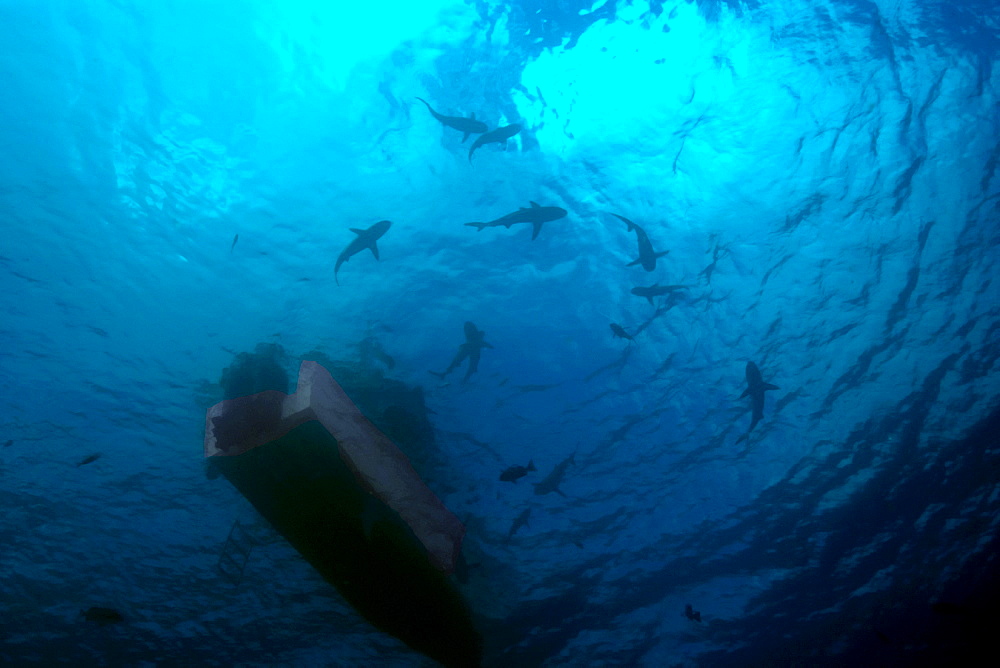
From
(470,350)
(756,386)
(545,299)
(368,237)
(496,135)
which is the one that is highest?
(496,135)

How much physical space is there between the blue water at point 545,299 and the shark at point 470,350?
13.7 inches

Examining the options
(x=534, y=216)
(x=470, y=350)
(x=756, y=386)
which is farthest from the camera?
(x=470, y=350)

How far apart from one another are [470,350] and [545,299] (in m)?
2.12

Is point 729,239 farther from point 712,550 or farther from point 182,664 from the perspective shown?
point 182,664

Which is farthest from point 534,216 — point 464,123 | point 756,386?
point 756,386

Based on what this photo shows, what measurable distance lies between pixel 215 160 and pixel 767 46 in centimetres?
1029

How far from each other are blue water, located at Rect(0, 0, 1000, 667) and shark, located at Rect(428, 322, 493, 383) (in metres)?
0.35

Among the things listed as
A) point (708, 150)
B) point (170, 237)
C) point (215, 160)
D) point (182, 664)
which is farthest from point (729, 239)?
point (182, 664)

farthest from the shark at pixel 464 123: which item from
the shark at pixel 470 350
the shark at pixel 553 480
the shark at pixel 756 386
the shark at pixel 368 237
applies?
the shark at pixel 553 480

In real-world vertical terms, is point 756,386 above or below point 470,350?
below

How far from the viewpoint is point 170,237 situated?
9.88 meters

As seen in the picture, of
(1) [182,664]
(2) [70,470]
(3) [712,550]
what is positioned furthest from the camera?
(1) [182,664]

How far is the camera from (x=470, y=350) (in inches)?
395

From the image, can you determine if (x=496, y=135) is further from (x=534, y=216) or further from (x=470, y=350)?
(x=470, y=350)
